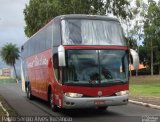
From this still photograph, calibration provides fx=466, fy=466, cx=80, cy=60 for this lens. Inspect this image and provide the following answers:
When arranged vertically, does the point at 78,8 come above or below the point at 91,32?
above

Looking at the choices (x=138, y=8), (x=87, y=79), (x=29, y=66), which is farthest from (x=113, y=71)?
(x=138, y=8)

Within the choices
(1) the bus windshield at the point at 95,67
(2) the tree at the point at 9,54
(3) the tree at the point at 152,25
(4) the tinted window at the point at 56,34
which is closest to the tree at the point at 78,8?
(3) the tree at the point at 152,25

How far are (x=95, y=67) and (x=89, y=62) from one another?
30 cm

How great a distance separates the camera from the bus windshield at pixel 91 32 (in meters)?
18.1

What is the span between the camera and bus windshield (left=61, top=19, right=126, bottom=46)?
59.3ft

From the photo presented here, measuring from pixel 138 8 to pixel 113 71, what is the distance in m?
66.3

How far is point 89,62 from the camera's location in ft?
58.4

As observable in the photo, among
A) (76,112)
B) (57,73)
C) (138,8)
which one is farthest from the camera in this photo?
(138,8)

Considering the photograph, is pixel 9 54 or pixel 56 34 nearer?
pixel 56 34

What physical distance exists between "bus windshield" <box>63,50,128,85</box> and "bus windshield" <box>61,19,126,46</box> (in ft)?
1.49

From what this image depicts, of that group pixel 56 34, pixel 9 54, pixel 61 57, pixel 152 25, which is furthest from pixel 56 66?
pixel 9 54

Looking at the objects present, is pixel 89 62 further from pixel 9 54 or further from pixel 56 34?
pixel 9 54

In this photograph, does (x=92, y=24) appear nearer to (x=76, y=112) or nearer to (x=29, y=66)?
(x=76, y=112)

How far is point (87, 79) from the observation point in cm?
1764
